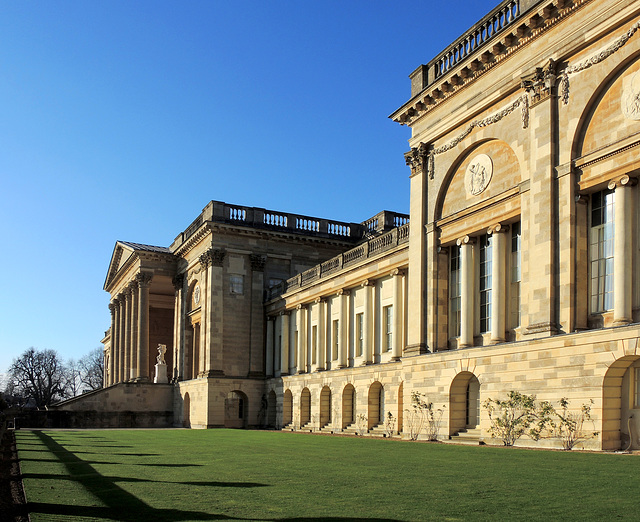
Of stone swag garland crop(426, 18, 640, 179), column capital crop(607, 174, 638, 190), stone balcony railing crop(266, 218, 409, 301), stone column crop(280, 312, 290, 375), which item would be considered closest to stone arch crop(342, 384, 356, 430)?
stone balcony railing crop(266, 218, 409, 301)

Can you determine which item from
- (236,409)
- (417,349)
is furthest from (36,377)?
(417,349)

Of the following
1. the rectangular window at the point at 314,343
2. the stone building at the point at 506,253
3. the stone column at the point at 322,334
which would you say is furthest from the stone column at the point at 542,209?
the rectangular window at the point at 314,343

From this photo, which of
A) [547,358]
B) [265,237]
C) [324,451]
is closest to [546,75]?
[547,358]

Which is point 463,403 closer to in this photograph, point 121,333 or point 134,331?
point 134,331

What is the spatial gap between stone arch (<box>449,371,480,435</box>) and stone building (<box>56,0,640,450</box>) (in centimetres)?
6

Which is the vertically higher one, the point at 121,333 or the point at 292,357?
the point at 121,333

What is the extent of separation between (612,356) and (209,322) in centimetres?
3794

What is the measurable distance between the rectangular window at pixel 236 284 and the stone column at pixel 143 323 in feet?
42.7

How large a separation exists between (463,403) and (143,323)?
43.2 meters

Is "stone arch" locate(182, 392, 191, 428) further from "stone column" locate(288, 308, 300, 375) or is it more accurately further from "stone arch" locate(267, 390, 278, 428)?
"stone column" locate(288, 308, 300, 375)

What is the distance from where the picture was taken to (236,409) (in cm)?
5706

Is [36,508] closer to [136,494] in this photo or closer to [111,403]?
[136,494]

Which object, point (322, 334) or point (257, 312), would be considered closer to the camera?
point (322, 334)

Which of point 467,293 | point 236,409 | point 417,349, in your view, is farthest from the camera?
point 236,409
